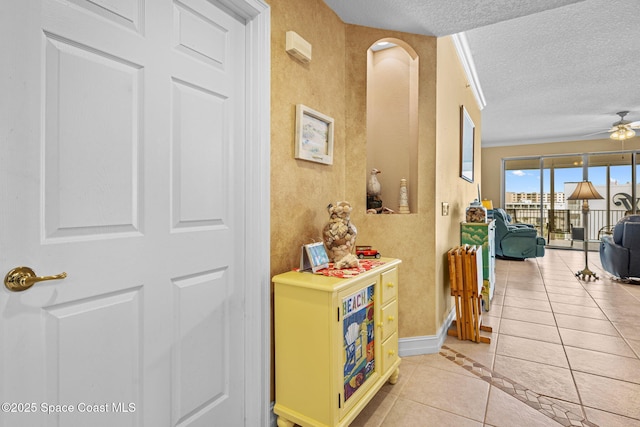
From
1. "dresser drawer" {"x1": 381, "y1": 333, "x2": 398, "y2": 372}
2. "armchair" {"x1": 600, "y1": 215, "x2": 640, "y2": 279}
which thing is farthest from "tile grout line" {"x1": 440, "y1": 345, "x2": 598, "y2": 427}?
"armchair" {"x1": 600, "y1": 215, "x2": 640, "y2": 279}

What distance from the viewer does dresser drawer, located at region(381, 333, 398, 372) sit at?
1.96 m

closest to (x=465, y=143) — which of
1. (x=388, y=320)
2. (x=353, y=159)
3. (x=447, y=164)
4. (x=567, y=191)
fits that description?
(x=447, y=164)

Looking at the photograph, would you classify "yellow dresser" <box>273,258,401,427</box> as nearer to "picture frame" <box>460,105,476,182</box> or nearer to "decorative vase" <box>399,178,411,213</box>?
"decorative vase" <box>399,178,411,213</box>

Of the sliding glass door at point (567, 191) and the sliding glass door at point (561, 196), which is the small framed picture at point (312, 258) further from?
the sliding glass door at point (561, 196)

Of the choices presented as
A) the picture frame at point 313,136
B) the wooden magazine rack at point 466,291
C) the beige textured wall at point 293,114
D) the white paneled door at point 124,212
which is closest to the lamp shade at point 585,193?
the wooden magazine rack at point 466,291

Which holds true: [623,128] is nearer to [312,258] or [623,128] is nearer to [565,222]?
[565,222]

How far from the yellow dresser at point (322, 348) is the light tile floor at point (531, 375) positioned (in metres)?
0.31

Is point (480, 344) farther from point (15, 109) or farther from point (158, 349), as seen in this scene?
point (15, 109)

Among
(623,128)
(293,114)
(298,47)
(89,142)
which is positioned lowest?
(89,142)

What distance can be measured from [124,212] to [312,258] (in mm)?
919

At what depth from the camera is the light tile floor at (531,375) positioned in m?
1.77

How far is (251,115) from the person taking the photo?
1594 millimetres

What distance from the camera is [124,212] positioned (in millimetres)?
1135

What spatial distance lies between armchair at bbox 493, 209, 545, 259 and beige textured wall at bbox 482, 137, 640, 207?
2620 mm
